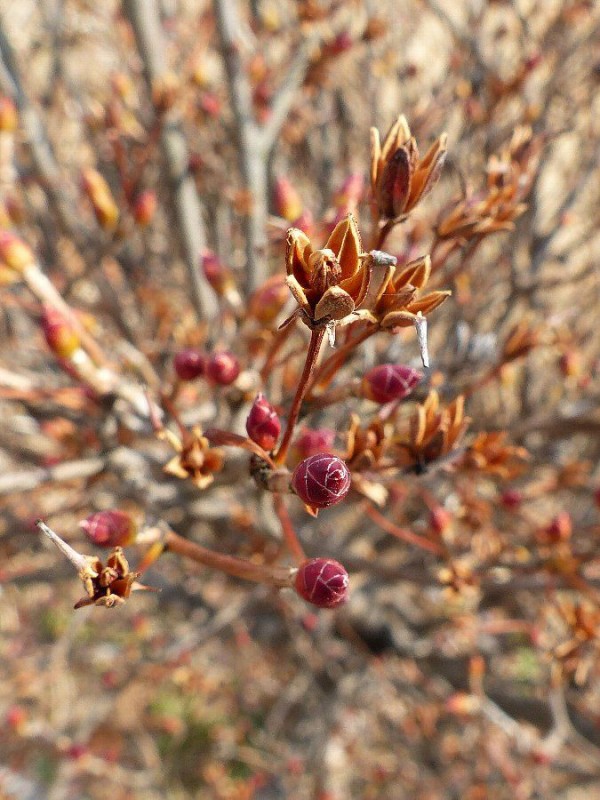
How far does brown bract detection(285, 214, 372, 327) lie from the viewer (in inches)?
25.7

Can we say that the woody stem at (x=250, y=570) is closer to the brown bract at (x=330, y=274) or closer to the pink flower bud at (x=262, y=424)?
the pink flower bud at (x=262, y=424)

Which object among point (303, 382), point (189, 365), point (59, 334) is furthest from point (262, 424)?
point (59, 334)

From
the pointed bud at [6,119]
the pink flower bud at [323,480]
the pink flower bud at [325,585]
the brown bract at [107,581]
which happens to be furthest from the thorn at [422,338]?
the pointed bud at [6,119]

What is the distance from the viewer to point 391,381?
1006 mm

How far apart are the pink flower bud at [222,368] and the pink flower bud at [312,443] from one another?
0.19 metres

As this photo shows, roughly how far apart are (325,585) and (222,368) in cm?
49

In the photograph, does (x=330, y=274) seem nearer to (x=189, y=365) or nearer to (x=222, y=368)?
(x=222, y=368)

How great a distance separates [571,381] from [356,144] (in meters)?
2.28

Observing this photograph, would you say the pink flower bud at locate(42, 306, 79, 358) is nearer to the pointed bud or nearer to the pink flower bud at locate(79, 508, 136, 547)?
the pink flower bud at locate(79, 508, 136, 547)

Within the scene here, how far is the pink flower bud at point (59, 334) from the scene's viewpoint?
48.4 inches

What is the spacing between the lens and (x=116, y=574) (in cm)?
84

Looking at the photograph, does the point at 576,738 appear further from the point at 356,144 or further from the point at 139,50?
the point at 356,144

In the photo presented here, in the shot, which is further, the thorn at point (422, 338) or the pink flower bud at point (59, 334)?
the pink flower bud at point (59, 334)

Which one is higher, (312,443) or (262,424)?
(262,424)
